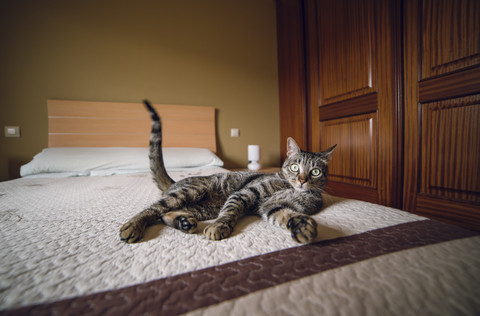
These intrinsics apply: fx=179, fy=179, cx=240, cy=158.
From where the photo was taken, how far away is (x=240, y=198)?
729mm

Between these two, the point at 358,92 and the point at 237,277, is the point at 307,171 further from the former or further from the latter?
the point at 358,92

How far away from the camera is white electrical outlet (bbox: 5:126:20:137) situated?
1.79 metres

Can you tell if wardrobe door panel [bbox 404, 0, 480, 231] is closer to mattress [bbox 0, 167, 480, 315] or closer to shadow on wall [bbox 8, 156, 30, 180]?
mattress [bbox 0, 167, 480, 315]

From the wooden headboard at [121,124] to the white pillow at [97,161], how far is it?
323 mm

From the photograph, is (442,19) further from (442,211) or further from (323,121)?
(442,211)

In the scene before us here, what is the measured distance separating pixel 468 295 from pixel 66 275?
2.16ft

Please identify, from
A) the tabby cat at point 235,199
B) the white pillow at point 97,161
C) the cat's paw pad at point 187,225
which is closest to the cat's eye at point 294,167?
the tabby cat at point 235,199

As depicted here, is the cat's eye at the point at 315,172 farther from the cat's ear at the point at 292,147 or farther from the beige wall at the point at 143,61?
the beige wall at the point at 143,61

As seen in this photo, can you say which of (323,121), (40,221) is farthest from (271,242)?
(323,121)

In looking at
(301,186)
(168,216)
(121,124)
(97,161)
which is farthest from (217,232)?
(121,124)

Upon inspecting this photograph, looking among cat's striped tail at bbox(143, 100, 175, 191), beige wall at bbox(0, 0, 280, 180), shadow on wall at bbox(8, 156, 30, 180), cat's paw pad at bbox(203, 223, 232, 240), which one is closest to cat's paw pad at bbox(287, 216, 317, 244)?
cat's paw pad at bbox(203, 223, 232, 240)

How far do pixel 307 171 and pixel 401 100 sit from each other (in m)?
0.94

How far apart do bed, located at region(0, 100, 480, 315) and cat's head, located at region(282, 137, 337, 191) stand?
0.14 m

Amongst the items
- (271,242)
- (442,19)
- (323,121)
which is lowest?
(271,242)
